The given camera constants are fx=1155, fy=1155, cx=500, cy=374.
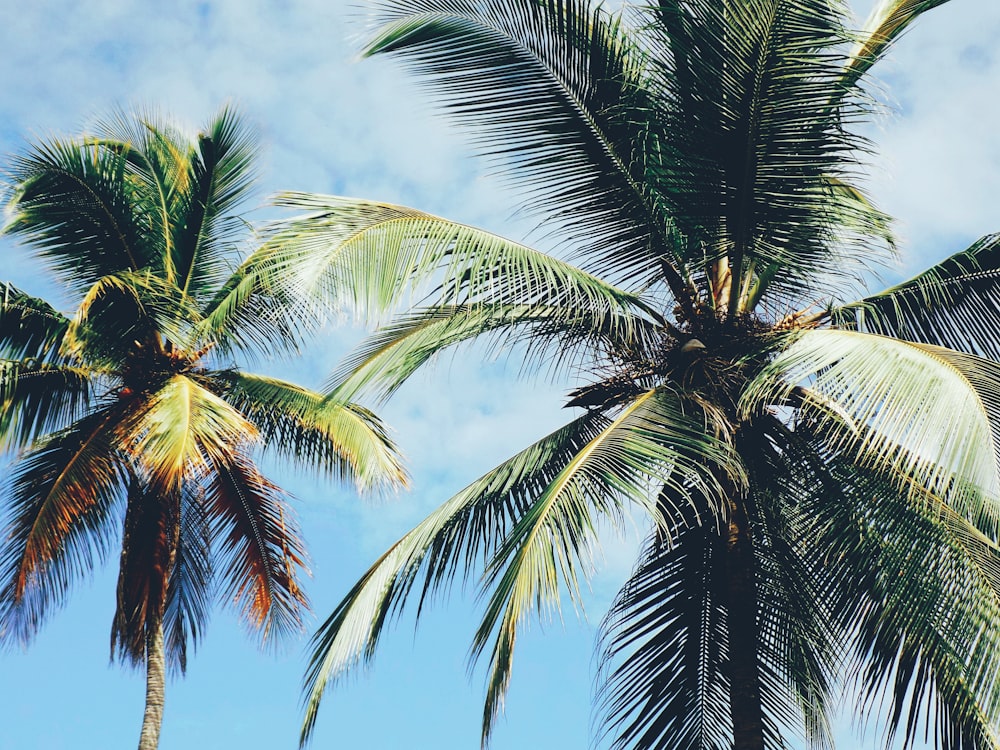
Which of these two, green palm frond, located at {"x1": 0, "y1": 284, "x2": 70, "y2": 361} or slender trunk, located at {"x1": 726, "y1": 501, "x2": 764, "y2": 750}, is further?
green palm frond, located at {"x1": 0, "y1": 284, "x2": 70, "y2": 361}

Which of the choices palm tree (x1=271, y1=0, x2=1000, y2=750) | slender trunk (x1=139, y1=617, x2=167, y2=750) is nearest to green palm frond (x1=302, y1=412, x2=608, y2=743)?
palm tree (x1=271, y1=0, x2=1000, y2=750)

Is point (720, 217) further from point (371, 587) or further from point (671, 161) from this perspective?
point (371, 587)

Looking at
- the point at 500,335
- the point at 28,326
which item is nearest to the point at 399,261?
the point at 500,335

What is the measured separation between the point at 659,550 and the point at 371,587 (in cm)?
200

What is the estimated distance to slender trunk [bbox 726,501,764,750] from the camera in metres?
7.42

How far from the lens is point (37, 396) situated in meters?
11.4

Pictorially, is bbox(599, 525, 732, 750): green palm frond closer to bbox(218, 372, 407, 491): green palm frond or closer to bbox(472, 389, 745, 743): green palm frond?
bbox(472, 389, 745, 743): green palm frond

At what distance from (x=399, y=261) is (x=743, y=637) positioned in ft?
10.9

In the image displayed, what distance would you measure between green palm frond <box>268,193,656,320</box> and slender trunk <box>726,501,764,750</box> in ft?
5.46

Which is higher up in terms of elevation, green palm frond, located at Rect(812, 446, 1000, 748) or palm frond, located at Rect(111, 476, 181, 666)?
green palm frond, located at Rect(812, 446, 1000, 748)

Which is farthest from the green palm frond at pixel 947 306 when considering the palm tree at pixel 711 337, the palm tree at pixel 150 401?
the palm tree at pixel 150 401

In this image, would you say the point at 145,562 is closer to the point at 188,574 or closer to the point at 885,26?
the point at 188,574

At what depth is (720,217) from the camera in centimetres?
753

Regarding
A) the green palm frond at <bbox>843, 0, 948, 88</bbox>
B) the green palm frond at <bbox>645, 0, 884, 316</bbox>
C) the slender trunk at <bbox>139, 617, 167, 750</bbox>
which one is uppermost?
the green palm frond at <bbox>843, 0, 948, 88</bbox>
